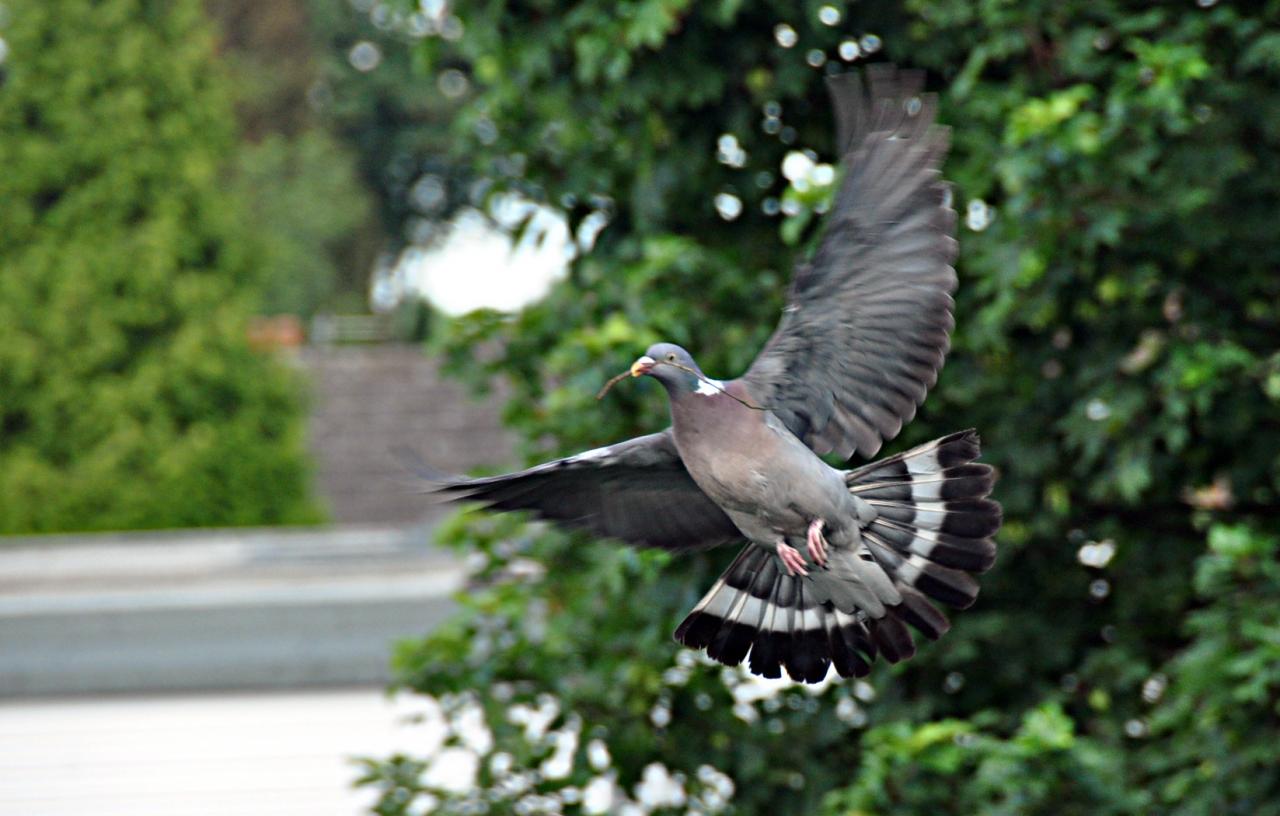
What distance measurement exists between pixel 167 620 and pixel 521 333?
6615mm

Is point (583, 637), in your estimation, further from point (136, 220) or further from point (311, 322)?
point (311, 322)

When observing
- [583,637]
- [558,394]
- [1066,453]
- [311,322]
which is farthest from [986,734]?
[311,322]


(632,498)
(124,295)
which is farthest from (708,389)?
(124,295)

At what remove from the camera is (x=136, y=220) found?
16672 millimetres

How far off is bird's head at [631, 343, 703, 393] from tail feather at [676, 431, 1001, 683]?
0.38 m

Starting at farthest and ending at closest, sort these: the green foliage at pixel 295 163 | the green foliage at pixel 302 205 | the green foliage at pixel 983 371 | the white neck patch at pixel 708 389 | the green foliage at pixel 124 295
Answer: the green foliage at pixel 295 163 < the green foliage at pixel 302 205 < the green foliage at pixel 124 295 < the green foliage at pixel 983 371 < the white neck patch at pixel 708 389

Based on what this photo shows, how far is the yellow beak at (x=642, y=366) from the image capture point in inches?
88.9

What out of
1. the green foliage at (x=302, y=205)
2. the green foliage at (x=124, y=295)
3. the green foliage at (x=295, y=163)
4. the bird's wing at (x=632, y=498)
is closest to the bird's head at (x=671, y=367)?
the bird's wing at (x=632, y=498)

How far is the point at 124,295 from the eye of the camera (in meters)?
16.4

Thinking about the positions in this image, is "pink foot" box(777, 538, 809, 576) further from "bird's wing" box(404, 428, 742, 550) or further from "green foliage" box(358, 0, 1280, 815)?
"green foliage" box(358, 0, 1280, 815)

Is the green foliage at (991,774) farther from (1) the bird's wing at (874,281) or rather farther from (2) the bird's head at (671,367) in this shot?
(2) the bird's head at (671,367)

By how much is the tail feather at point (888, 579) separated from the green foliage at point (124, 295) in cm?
1385

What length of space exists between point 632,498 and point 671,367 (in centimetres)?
48

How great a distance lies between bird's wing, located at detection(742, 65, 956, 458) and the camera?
262 cm
